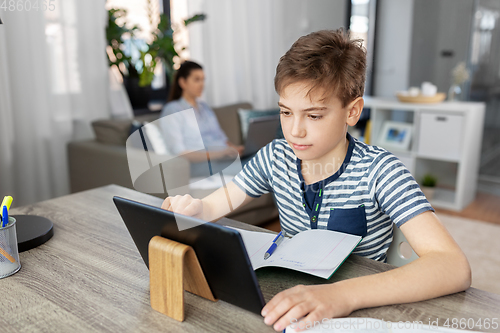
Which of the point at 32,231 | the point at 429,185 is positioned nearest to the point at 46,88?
the point at 32,231

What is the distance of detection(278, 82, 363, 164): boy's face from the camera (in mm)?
837

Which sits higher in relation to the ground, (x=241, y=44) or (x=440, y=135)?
(x=241, y=44)

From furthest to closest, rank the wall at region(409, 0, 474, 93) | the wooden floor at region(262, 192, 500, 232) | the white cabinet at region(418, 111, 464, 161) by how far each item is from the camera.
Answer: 1. the wall at region(409, 0, 474, 93)
2. the white cabinet at region(418, 111, 464, 161)
3. the wooden floor at region(262, 192, 500, 232)

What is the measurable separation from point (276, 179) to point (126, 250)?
398mm

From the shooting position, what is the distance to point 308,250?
0.83 meters

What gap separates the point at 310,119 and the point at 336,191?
21 centimetres

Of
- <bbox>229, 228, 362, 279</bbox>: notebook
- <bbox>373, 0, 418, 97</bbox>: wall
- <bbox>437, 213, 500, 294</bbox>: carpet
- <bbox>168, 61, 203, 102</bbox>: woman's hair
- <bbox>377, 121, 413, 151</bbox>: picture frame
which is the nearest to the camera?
<bbox>229, 228, 362, 279</bbox>: notebook

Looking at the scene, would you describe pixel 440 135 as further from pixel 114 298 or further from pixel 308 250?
pixel 114 298

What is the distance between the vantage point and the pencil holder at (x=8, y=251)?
0.81 m

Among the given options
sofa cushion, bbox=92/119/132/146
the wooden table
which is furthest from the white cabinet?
the wooden table

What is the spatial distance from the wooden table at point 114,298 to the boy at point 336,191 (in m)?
0.04

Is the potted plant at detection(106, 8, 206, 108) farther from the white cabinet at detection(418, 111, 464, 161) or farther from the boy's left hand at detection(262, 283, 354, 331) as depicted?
the boy's left hand at detection(262, 283, 354, 331)

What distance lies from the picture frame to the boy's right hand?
112 inches

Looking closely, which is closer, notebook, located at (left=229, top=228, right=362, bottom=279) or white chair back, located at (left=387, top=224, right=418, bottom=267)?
notebook, located at (left=229, top=228, right=362, bottom=279)
